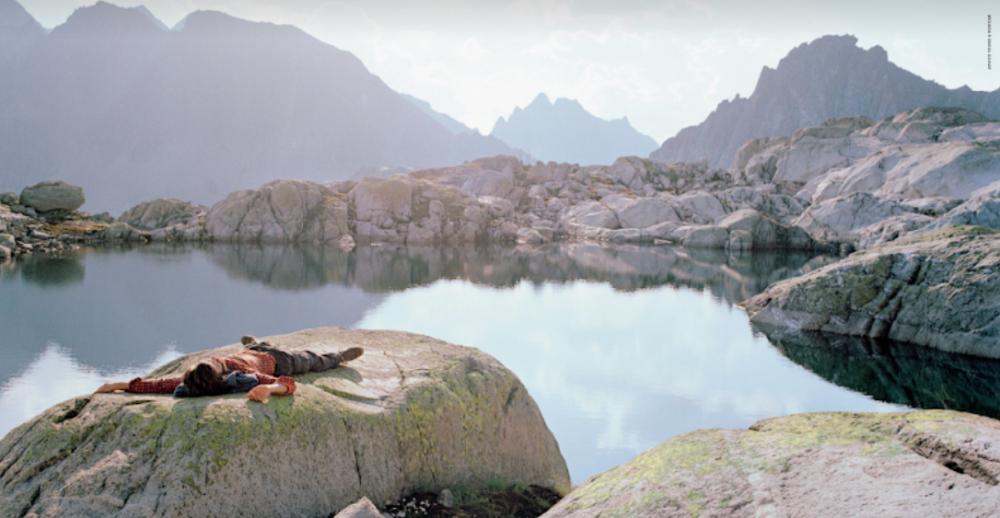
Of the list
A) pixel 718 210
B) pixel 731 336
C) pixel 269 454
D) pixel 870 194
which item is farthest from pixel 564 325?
pixel 718 210

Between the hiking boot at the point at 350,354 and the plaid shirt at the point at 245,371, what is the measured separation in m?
1.45

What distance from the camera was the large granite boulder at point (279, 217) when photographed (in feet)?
303

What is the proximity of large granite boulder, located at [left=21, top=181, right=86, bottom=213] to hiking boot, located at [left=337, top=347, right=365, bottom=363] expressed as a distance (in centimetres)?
9749

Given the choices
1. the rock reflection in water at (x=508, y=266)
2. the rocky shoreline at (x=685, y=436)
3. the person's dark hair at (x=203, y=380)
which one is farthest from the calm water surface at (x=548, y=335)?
the person's dark hair at (x=203, y=380)

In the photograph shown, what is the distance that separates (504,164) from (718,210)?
52512 mm

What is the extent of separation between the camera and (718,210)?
107062 mm

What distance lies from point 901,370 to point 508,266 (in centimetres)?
4571

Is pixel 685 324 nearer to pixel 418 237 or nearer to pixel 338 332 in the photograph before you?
pixel 338 332

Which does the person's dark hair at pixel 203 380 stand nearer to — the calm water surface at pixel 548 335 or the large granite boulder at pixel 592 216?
the calm water surface at pixel 548 335

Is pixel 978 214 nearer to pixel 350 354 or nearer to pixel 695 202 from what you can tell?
pixel 695 202

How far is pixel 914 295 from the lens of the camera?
3098 cm

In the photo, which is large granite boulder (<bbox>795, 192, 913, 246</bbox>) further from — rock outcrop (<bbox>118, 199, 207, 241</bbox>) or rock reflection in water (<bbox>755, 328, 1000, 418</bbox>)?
rock outcrop (<bbox>118, 199, 207, 241</bbox>)

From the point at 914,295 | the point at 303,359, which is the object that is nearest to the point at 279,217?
the point at 914,295

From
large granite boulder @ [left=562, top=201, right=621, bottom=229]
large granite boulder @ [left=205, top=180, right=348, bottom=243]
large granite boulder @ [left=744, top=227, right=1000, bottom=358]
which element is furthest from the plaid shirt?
large granite boulder @ [left=562, top=201, right=621, bottom=229]
